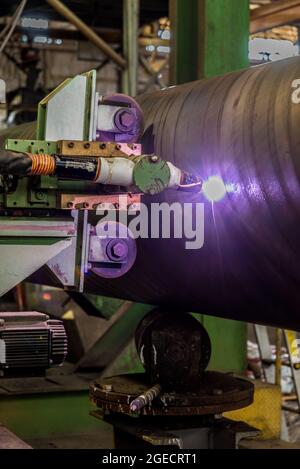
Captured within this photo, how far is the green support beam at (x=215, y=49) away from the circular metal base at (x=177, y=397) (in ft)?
4.36

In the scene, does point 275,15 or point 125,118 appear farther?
point 275,15

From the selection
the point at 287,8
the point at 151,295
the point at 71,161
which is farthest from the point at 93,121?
the point at 287,8

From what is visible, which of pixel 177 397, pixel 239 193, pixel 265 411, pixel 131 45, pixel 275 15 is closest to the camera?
pixel 239 193

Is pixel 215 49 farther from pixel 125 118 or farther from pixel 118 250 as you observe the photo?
pixel 118 250

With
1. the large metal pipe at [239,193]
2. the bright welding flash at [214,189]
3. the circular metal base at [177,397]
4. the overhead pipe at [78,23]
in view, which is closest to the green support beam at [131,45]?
the overhead pipe at [78,23]

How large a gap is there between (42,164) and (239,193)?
506 mm

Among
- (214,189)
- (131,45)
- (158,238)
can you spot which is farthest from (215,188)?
(131,45)

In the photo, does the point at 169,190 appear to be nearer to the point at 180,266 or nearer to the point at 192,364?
the point at 180,266

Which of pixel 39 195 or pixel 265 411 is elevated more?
pixel 39 195

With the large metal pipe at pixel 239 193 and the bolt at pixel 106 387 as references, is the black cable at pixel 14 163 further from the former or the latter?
the bolt at pixel 106 387

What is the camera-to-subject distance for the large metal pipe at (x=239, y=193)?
1.84 meters

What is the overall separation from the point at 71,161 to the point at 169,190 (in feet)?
1.13

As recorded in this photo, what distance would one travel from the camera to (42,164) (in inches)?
79.7

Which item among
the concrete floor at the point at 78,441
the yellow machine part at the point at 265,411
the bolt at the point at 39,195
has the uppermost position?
the bolt at the point at 39,195
